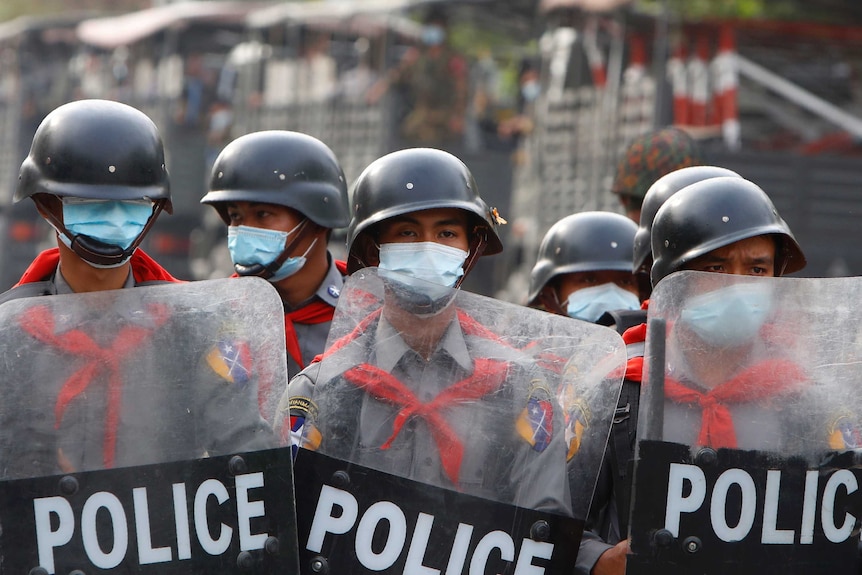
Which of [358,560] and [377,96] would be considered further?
[377,96]

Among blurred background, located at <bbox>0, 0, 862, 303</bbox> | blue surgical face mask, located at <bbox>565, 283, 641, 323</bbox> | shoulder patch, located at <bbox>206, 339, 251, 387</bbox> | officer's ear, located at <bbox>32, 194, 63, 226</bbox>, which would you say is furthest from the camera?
blurred background, located at <bbox>0, 0, 862, 303</bbox>

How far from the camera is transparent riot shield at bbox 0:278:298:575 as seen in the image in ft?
9.82

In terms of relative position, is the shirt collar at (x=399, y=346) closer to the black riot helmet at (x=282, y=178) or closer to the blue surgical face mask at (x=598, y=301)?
the black riot helmet at (x=282, y=178)

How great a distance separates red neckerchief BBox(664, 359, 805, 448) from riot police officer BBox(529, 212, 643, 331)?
2.39 m

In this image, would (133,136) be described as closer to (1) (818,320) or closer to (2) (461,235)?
(2) (461,235)

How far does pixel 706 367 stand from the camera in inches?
125

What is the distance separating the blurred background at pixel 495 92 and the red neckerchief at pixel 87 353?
324 inches

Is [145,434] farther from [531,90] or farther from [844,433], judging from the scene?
[531,90]

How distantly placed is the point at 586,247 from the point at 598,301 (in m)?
0.22

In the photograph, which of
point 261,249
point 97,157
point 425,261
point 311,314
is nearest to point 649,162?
point 311,314

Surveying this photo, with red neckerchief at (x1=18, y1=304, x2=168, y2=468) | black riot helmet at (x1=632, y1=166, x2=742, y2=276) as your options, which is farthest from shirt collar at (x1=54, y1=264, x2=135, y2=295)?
black riot helmet at (x1=632, y1=166, x2=742, y2=276)

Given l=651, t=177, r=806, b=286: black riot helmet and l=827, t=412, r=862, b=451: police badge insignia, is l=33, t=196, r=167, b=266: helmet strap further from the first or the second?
l=827, t=412, r=862, b=451: police badge insignia

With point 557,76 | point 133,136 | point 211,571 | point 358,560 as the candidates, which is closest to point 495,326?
point 358,560

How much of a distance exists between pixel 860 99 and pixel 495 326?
41.5 ft
